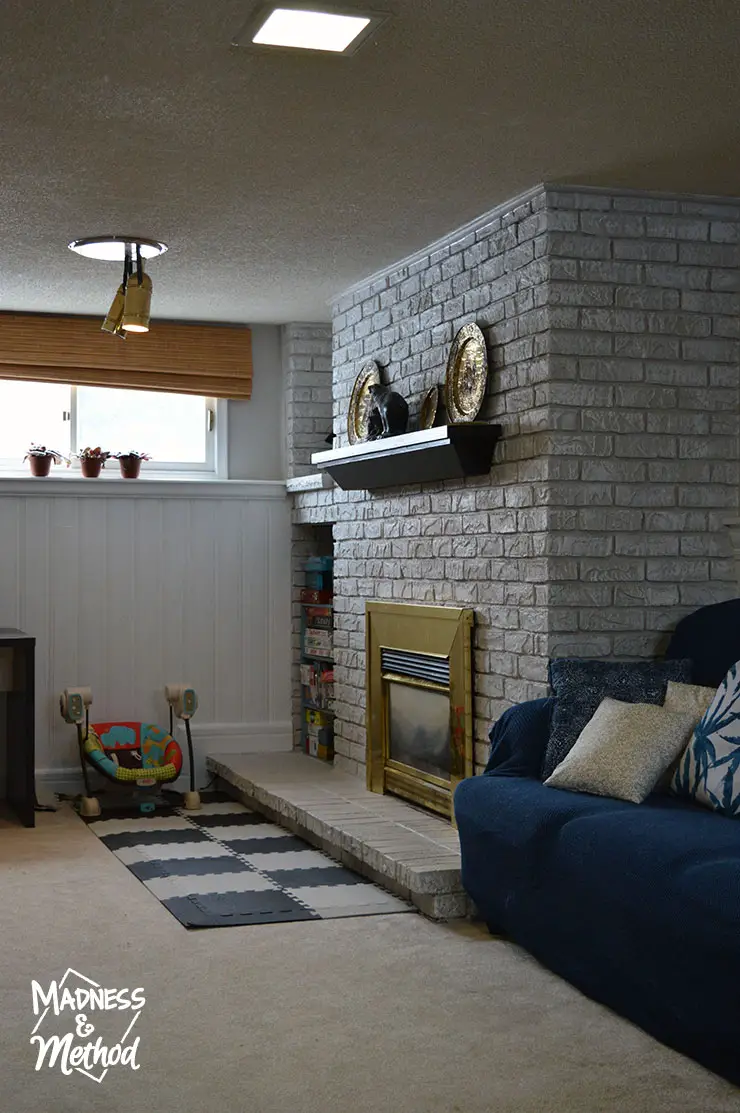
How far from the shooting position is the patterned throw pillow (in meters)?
3.34

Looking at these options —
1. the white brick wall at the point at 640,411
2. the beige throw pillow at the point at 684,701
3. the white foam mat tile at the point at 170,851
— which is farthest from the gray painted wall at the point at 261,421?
the beige throw pillow at the point at 684,701

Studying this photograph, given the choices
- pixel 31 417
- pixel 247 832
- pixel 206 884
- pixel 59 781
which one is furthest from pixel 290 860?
pixel 31 417

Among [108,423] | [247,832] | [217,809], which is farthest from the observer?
[108,423]

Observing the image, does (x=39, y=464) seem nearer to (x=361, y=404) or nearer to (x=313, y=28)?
(x=361, y=404)

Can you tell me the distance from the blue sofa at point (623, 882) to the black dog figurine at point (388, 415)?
4.85ft

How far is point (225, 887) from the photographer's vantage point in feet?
14.7

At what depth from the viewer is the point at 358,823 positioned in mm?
4797

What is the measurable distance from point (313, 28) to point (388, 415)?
2312 mm

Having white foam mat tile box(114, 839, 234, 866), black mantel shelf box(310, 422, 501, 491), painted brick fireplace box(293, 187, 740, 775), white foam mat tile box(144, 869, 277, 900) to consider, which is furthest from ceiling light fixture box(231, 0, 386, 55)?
white foam mat tile box(114, 839, 234, 866)

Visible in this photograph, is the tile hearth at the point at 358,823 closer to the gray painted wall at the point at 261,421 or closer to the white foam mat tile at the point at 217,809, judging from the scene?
the white foam mat tile at the point at 217,809

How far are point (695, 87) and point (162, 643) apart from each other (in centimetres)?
405

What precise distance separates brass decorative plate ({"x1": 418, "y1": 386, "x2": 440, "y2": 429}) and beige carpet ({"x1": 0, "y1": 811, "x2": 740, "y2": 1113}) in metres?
1.89

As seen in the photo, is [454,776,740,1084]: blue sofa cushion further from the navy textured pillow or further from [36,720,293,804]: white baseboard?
[36,720,293,804]: white baseboard

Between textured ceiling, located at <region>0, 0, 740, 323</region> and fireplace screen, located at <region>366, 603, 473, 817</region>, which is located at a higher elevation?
textured ceiling, located at <region>0, 0, 740, 323</region>
